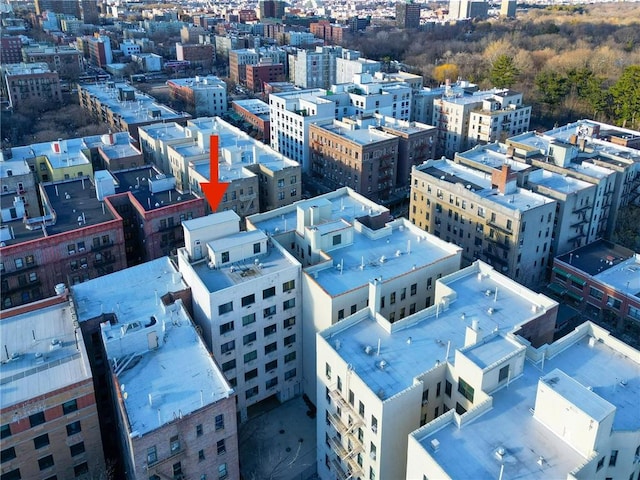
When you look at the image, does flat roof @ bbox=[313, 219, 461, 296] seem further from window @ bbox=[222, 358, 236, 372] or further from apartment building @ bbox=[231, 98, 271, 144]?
apartment building @ bbox=[231, 98, 271, 144]

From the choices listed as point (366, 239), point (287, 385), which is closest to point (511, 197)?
point (366, 239)

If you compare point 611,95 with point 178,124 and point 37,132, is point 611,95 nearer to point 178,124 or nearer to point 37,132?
point 178,124

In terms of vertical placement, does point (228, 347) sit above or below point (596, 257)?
above

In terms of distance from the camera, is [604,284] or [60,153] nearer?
[604,284]

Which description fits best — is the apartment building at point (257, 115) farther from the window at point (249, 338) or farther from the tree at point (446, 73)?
the window at point (249, 338)

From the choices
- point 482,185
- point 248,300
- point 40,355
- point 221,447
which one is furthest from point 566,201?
point 40,355

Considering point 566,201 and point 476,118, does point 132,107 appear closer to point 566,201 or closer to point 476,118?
point 476,118
